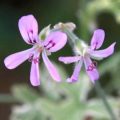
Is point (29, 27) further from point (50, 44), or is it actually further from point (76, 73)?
point (76, 73)

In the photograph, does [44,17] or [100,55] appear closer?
[100,55]

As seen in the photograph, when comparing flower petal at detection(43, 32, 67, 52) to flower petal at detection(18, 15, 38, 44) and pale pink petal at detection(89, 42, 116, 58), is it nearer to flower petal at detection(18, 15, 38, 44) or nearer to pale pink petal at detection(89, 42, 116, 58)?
flower petal at detection(18, 15, 38, 44)

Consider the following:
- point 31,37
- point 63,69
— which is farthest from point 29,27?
point 63,69

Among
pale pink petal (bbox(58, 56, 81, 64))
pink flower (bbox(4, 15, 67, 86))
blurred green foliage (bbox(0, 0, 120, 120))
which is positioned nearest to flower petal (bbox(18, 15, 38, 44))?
pink flower (bbox(4, 15, 67, 86))

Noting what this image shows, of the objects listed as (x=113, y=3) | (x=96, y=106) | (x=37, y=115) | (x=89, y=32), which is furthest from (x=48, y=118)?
(x=113, y=3)

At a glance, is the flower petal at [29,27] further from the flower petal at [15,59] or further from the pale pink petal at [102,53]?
the pale pink petal at [102,53]

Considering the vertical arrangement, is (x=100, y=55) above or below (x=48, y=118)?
below

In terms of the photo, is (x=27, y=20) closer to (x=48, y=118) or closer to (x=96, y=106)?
(x=96, y=106)
